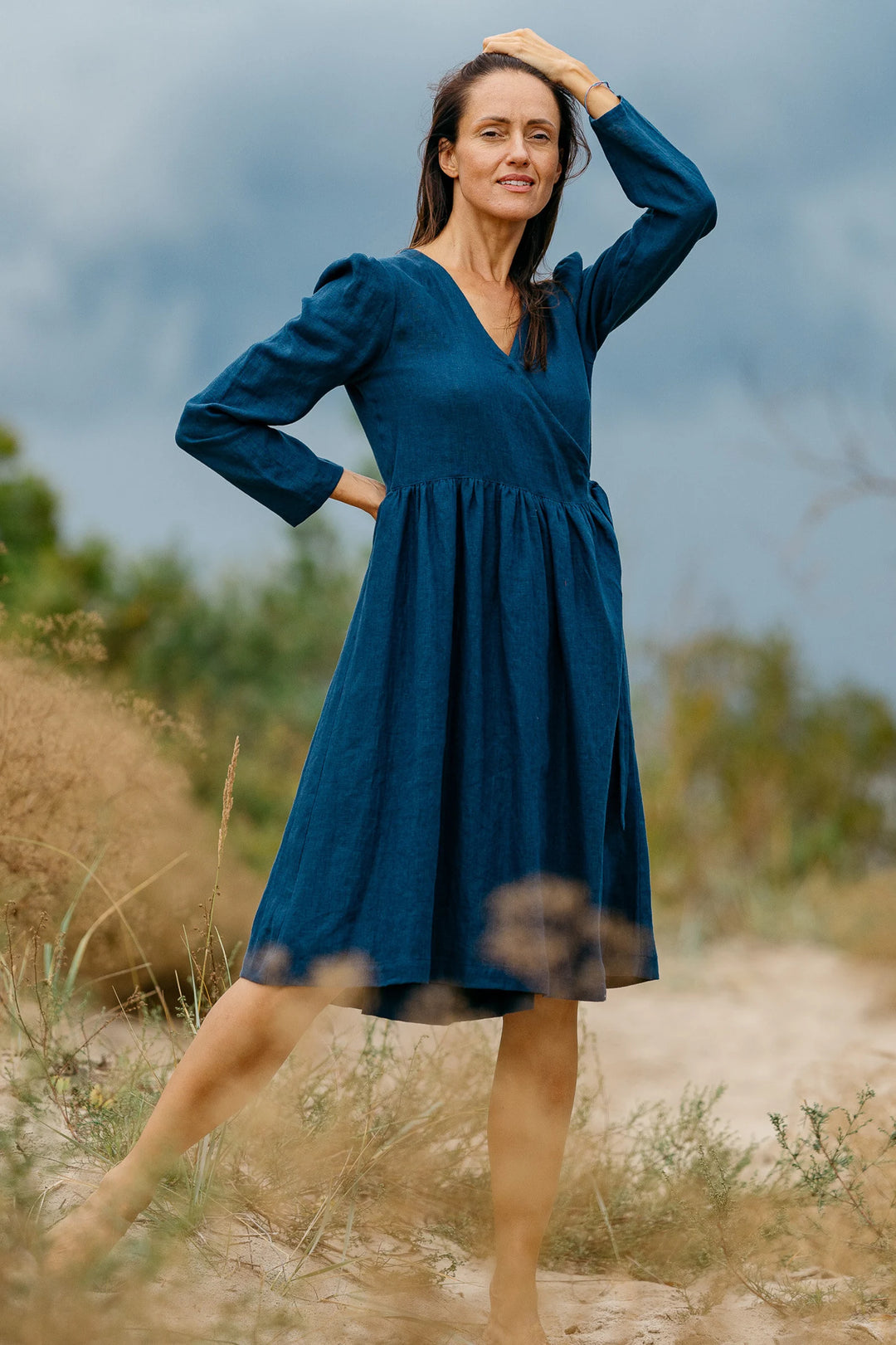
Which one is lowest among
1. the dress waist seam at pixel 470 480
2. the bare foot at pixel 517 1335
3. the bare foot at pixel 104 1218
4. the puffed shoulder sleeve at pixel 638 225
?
the bare foot at pixel 517 1335

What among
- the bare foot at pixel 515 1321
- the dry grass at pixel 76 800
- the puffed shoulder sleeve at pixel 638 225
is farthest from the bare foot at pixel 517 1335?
the puffed shoulder sleeve at pixel 638 225

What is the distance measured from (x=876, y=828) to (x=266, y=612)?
453 cm

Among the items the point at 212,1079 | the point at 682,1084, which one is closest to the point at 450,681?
the point at 212,1079

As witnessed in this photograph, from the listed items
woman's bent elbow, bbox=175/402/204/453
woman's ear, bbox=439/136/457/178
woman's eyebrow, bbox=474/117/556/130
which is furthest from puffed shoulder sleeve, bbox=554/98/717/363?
woman's bent elbow, bbox=175/402/204/453

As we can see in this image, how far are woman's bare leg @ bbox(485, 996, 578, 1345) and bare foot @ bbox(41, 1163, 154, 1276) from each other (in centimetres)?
55

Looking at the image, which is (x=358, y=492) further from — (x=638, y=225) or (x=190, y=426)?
(x=638, y=225)

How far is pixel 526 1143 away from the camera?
2.09 m

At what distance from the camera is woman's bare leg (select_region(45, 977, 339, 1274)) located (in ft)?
6.11

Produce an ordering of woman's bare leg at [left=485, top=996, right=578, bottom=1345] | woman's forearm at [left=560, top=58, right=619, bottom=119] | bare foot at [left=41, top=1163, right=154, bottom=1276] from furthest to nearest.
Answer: woman's forearm at [left=560, top=58, right=619, bottom=119], woman's bare leg at [left=485, top=996, right=578, bottom=1345], bare foot at [left=41, top=1163, right=154, bottom=1276]

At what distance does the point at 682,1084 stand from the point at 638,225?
311 cm

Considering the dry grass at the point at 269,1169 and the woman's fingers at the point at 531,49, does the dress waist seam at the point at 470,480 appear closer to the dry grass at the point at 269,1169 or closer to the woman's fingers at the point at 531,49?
the dry grass at the point at 269,1169

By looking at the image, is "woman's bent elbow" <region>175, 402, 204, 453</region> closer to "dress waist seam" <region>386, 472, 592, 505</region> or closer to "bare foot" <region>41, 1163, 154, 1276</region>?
"dress waist seam" <region>386, 472, 592, 505</region>

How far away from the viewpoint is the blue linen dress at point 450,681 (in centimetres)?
188

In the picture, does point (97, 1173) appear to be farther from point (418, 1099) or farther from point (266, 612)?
point (266, 612)
